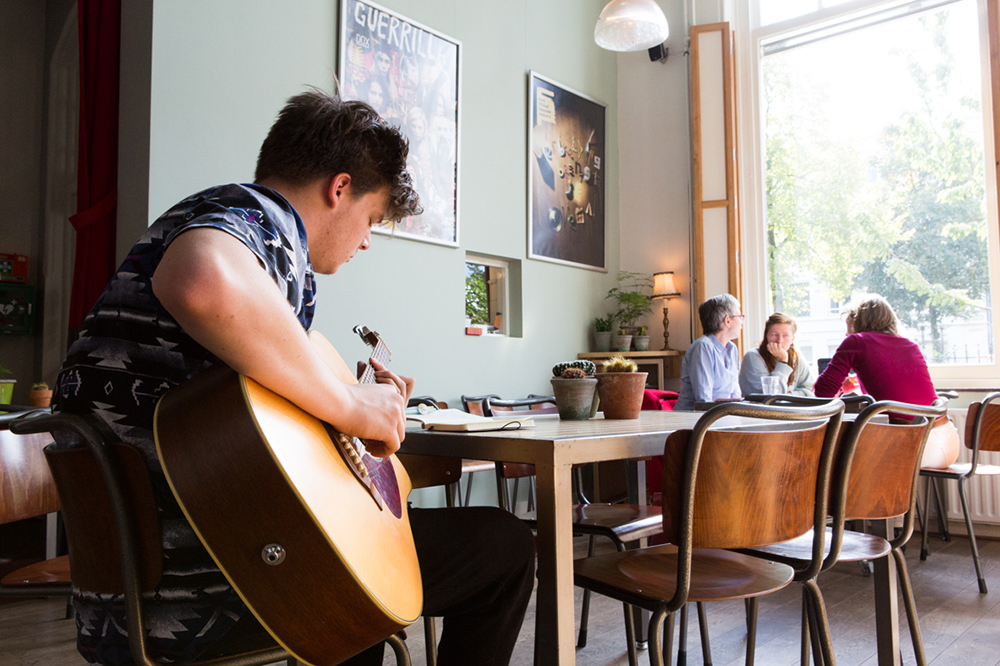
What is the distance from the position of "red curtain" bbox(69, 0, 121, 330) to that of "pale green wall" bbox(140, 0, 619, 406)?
0.53 meters

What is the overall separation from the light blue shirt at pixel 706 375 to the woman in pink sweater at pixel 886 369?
0.48 meters

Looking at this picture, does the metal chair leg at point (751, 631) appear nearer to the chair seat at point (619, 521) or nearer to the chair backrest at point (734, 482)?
the chair seat at point (619, 521)

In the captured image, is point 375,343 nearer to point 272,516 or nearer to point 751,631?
point 272,516

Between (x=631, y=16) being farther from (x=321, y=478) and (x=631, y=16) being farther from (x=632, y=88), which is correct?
(x=321, y=478)

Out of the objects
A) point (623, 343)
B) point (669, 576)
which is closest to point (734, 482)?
point (669, 576)

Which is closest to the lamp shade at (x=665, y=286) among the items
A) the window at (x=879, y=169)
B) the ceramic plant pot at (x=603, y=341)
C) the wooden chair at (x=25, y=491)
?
the ceramic plant pot at (x=603, y=341)

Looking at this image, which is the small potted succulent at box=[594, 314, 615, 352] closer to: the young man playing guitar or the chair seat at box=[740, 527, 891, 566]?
the chair seat at box=[740, 527, 891, 566]

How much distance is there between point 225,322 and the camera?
0.76 metres

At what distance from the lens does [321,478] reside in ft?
2.53

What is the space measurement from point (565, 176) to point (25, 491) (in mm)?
4768

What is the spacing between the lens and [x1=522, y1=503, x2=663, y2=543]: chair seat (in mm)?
1826

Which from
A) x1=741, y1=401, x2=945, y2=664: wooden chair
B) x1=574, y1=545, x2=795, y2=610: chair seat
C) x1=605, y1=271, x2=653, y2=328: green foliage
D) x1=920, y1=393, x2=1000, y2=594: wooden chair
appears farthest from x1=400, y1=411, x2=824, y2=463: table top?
x1=605, y1=271, x2=653, y2=328: green foliage

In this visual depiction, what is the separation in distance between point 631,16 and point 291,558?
→ 12.3ft

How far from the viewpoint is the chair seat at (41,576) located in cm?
126
